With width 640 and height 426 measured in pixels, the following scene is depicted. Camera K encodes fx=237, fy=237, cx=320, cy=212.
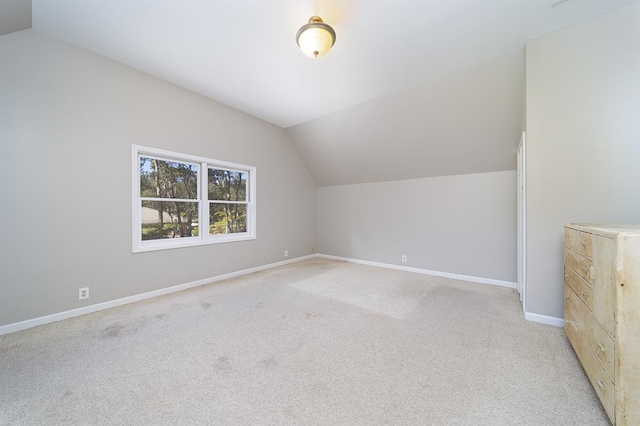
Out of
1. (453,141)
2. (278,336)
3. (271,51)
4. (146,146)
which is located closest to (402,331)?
(278,336)

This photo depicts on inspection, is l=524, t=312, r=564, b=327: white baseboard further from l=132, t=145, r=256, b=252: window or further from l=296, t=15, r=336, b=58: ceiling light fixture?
l=132, t=145, r=256, b=252: window

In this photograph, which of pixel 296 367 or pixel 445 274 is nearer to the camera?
pixel 296 367

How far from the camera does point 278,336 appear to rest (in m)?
2.18

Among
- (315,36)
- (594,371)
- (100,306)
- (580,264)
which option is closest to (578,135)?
(580,264)

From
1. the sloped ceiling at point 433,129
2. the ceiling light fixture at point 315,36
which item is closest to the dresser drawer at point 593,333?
the sloped ceiling at point 433,129

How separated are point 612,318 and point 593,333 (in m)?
0.32

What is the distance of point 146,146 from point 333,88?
259 centimetres

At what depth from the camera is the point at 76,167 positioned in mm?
2584

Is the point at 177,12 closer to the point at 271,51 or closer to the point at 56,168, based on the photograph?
the point at 271,51

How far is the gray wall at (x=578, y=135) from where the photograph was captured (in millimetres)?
2035

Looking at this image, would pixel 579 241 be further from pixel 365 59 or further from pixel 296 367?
pixel 365 59

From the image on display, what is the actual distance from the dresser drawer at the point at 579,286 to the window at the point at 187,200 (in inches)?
163

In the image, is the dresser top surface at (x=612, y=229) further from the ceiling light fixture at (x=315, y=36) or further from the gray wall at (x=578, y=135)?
the ceiling light fixture at (x=315, y=36)

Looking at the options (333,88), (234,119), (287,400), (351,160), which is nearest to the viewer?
(287,400)
